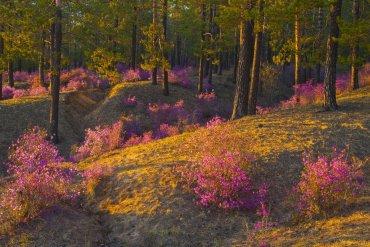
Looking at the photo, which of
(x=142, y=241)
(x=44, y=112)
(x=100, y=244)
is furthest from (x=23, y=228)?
(x=44, y=112)

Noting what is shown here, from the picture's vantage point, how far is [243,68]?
13430 millimetres

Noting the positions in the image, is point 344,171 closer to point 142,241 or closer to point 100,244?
point 142,241

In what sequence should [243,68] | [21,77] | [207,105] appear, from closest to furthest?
1. [243,68]
2. [207,105]
3. [21,77]

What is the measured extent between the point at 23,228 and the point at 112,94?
16945 millimetres

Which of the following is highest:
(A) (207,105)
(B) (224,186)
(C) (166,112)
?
(A) (207,105)

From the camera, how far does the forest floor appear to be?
20.0 feet

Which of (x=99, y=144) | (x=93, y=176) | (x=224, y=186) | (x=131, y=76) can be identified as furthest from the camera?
(x=131, y=76)

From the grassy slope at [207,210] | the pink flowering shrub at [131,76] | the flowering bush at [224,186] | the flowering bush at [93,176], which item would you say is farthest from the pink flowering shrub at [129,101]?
the flowering bush at [224,186]

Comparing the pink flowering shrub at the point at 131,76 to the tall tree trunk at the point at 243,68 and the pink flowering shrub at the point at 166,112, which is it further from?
the tall tree trunk at the point at 243,68

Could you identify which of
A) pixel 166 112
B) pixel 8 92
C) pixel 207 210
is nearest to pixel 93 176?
pixel 207 210

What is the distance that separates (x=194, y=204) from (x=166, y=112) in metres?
13.3

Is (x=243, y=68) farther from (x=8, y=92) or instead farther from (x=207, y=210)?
(x=8, y=92)

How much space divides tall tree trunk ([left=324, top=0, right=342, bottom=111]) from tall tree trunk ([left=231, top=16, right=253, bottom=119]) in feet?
9.48

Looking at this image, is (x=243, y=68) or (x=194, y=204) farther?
(x=243, y=68)
